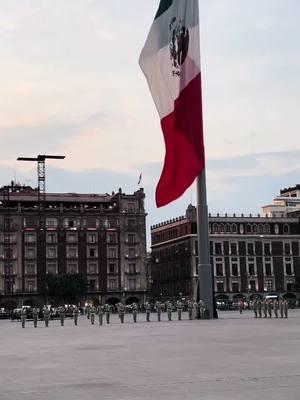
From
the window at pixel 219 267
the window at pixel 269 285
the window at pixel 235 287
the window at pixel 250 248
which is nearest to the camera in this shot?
the window at pixel 235 287

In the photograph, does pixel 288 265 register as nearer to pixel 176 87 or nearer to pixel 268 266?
pixel 268 266

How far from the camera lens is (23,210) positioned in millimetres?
125688

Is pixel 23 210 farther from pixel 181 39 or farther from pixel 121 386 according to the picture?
pixel 121 386

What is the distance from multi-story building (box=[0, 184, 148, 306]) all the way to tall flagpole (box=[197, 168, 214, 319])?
8330cm

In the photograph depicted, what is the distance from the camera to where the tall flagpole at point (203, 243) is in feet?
134

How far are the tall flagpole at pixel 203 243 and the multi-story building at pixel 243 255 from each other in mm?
94152

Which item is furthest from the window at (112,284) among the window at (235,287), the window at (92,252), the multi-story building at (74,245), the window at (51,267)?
the window at (235,287)

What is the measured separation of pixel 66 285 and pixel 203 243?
3065 inches

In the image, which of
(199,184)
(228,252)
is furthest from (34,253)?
(199,184)

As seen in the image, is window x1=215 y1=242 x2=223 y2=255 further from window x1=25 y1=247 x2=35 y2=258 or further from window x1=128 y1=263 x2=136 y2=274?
window x1=25 y1=247 x2=35 y2=258

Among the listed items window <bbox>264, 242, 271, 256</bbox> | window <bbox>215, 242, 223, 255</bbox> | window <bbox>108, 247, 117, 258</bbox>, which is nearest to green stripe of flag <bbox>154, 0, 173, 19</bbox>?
window <bbox>108, 247, 117, 258</bbox>

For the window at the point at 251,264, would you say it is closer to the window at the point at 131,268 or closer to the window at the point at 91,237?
the window at the point at 131,268

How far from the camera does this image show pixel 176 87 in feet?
120

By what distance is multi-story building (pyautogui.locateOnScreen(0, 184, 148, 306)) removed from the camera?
123 metres
